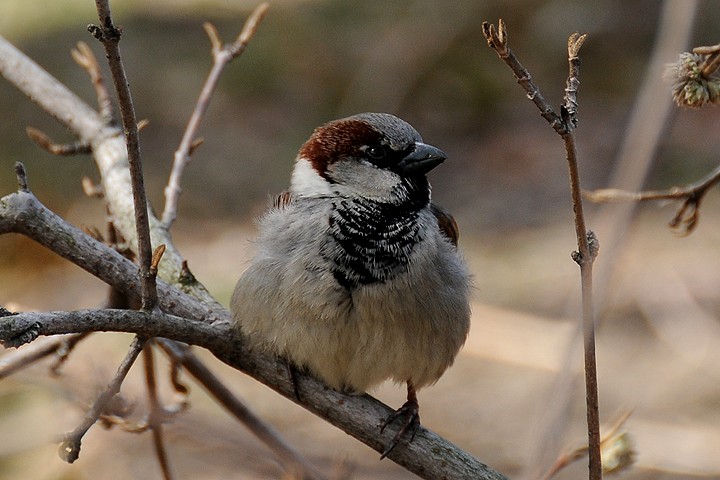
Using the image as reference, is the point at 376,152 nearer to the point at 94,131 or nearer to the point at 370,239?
the point at 370,239

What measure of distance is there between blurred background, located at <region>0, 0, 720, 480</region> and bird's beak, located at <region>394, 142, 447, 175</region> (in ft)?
5.11

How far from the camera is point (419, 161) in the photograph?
239 centimetres

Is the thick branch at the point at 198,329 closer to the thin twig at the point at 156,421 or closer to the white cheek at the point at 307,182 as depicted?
the thin twig at the point at 156,421

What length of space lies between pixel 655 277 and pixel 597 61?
2.48 meters

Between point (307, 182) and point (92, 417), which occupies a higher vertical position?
point (307, 182)

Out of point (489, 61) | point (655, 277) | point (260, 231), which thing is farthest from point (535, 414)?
point (489, 61)

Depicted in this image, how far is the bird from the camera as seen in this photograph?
2.12 m

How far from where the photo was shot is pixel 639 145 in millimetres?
2533

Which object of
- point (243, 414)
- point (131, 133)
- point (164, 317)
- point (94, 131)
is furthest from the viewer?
point (94, 131)

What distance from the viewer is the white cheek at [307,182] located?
2.35 metres

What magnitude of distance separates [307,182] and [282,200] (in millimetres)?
85

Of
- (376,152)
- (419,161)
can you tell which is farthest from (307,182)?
(419,161)

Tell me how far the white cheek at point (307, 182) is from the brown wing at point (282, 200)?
0.7 inches

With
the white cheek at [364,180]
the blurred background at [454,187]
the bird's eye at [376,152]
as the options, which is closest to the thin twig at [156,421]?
the white cheek at [364,180]
